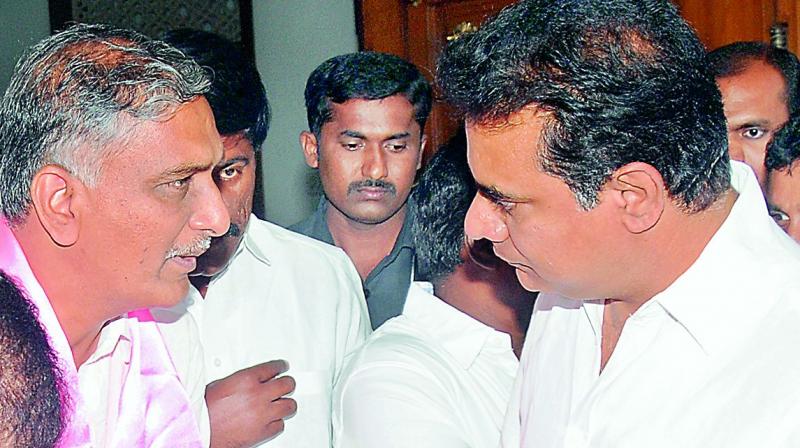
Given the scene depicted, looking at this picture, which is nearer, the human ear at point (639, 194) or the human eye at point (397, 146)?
the human ear at point (639, 194)

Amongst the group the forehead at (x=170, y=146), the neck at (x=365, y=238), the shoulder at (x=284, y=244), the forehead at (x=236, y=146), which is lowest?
the neck at (x=365, y=238)

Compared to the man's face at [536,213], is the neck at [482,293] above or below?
below

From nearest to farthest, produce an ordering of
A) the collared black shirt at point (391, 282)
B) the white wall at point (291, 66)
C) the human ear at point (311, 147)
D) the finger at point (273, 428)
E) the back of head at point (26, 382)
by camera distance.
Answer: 1. the back of head at point (26, 382)
2. the finger at point (273, 428)
3. the collared black shirt at point (391, 282)
4. the human ear at point (311, 147)
5. the white wall at point (291, 66)

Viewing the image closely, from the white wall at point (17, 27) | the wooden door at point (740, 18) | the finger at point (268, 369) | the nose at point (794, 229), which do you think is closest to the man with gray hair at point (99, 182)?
the finger at point (268, 369)

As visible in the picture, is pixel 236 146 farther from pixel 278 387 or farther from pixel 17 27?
pixel 17 27

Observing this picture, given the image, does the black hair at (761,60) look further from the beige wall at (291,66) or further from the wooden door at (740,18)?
the beige wall at (291,66)

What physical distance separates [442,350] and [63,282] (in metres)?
0.58

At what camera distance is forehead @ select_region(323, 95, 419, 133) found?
2.57m

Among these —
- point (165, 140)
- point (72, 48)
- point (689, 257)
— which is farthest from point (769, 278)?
point (72, 48)

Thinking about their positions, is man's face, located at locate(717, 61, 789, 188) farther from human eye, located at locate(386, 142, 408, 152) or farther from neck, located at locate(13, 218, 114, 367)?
neck, located at locate(13, 218, 114, 367)

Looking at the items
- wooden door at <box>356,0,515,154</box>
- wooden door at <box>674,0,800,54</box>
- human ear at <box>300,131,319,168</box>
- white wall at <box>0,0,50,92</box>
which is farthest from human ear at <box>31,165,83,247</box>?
wooden door at <box>356,0,515,154</box>

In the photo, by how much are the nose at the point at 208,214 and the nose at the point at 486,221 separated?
36cm

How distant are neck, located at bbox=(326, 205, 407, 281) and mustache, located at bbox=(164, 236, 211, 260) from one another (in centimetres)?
116

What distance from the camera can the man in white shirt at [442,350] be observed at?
148 centimetres
